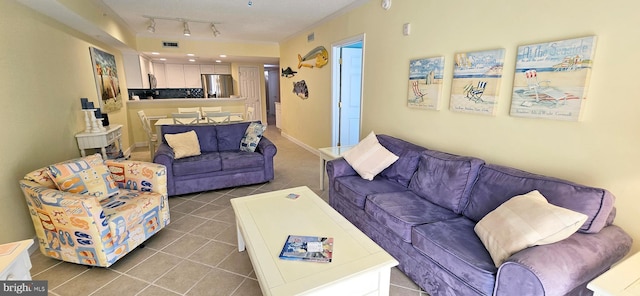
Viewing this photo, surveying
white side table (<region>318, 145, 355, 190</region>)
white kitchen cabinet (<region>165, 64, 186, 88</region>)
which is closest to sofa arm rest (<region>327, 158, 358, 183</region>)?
white side table (<region>318, 145, 355, 190</region>)

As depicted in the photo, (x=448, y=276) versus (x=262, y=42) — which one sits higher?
(x=262, y=42)

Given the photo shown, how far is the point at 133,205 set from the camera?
7.48ft

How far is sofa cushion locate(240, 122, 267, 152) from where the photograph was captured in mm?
Answer: 4039

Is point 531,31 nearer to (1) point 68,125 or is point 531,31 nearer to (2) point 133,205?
(2) point 133,205

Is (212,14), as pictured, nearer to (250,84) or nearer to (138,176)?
(138,176)

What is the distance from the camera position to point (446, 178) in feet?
7.38

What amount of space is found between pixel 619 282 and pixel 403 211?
112 centimetres

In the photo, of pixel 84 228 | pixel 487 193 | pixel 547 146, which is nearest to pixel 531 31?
pixel 547 146

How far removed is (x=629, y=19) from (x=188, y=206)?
153 inches

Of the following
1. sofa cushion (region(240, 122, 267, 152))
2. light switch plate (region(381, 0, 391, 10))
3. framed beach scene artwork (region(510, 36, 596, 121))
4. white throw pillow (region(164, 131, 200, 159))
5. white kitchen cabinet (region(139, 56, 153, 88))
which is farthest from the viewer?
white kitchen cabinet (region(139, 56, 153, 88))

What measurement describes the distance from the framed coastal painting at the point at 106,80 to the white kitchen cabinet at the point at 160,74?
316cm

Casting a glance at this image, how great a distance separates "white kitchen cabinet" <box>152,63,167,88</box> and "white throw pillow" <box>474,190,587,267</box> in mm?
9142

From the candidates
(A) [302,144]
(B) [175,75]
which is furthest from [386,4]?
(B) [175,75]

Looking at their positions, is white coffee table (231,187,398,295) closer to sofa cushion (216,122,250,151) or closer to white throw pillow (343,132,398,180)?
white throw pillow (343,132,398,180)
